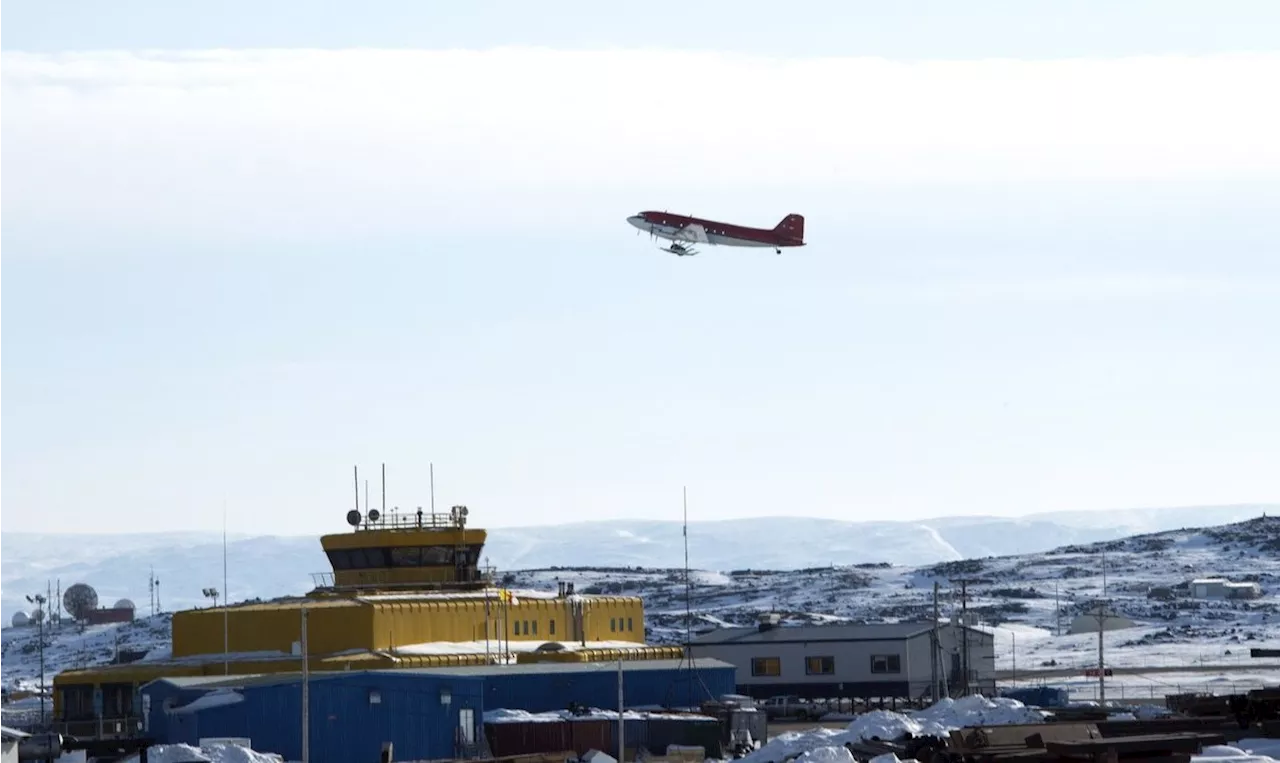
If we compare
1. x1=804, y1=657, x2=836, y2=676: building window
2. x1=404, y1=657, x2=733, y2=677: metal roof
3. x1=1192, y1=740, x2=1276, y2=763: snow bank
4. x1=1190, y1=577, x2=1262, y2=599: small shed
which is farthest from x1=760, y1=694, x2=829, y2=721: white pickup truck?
x1=1190, y1=577, x2=1262, y2=599: small shed

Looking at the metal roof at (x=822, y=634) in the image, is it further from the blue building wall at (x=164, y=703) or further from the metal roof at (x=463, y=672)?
the blue building wall at (x=164, y=703)

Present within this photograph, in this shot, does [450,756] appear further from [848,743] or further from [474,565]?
[474,565]

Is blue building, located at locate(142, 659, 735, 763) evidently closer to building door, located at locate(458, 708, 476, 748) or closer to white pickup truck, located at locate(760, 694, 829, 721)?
building door, located at locate(458, 708, 476, 748)

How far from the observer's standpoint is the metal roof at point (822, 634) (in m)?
95.4

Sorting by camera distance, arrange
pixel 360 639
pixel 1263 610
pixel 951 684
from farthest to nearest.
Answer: pixel 1263 610 < pixel 951 684 < pixel 360 639

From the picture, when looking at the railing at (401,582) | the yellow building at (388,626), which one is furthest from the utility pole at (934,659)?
the railing at (401,582)

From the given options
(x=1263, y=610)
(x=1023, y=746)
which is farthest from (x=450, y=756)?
(x=1263, y=610)

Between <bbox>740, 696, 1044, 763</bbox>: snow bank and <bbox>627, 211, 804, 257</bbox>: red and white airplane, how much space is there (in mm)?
58708

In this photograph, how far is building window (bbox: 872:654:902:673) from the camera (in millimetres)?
94438

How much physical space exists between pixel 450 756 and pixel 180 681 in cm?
905

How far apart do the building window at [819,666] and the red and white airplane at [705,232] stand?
3139cm

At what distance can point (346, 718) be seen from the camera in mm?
63812

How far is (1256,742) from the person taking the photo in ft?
129

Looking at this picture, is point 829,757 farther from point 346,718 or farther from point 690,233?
point 690,233
